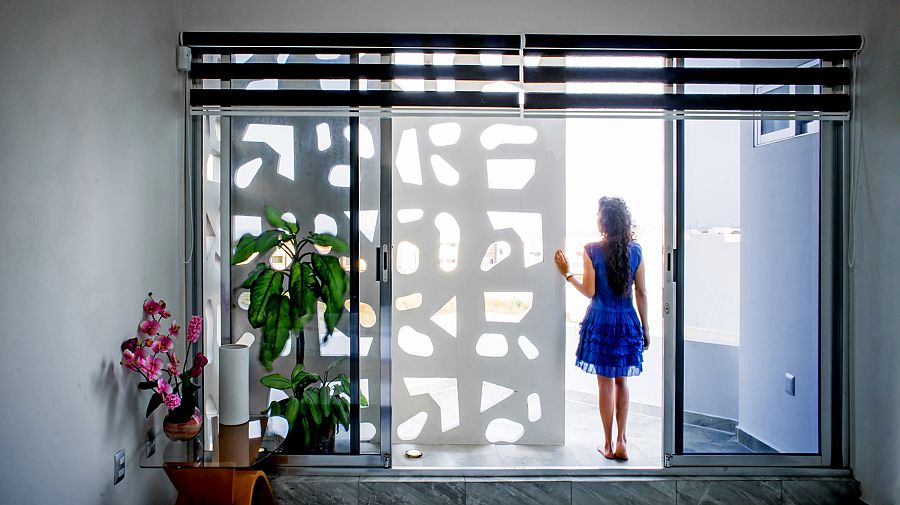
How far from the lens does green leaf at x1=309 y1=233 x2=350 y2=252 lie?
274cm

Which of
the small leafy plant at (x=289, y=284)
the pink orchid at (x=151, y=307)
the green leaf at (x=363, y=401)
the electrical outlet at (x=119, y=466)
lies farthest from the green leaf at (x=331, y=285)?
the electrical outlet at (x=119, y=466)

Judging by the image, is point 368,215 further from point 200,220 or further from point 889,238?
point 889,238

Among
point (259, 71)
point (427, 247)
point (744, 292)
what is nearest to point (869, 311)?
point (744, 292)

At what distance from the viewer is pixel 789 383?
2.92 m

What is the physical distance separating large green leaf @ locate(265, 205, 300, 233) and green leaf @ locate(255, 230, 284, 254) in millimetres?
37

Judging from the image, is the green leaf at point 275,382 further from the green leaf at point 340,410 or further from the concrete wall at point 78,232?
the concrete wall at point 78,232

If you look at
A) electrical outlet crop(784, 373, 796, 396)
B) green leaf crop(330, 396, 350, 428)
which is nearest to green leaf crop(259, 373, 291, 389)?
green leaf crop(330, 396, 350, 428)

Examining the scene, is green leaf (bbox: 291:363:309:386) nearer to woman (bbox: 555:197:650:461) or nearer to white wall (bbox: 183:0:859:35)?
woman (bbox: 555:197:650:461)

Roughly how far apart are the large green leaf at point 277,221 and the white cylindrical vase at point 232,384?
2.18 ft

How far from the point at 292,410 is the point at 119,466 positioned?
2.47 feet

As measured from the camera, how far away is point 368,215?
2770 millimetres

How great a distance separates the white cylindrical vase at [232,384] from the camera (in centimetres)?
233

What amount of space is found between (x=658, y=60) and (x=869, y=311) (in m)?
1.62

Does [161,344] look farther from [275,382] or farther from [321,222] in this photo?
[321,222]
